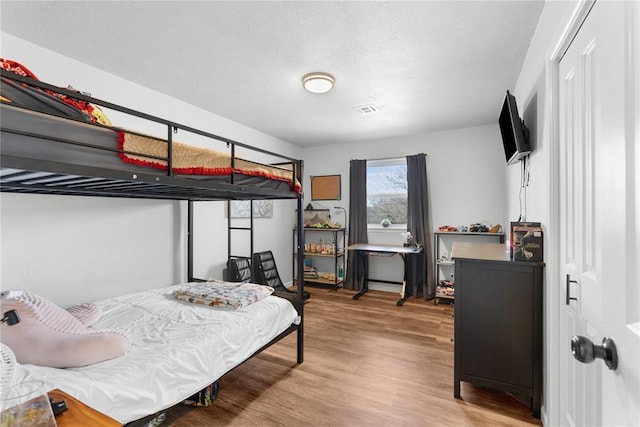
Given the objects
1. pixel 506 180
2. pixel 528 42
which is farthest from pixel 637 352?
pixel 506 180

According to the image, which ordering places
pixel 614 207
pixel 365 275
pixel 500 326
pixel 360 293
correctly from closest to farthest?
pixel 614 207, pixel 500 326, pixel 360 293, pixel 365 275

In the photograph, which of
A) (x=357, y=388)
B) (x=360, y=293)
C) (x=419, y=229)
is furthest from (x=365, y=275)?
(x=357, y=388)

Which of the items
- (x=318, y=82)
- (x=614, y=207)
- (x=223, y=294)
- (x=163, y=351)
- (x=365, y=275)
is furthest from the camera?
(x=365, y=275)

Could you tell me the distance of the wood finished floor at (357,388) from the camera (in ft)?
5.67

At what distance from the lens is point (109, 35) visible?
1991 mm

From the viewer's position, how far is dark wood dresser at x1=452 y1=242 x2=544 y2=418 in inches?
67.6

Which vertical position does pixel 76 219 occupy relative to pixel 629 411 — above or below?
above

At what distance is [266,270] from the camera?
4090 millimetres

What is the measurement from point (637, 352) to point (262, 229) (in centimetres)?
405

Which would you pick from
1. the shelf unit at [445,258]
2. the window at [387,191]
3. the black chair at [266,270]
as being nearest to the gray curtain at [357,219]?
the window at [387,191]

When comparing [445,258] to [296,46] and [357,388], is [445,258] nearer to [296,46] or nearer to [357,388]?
[357,388]

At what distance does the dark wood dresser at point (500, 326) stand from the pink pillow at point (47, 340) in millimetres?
1999

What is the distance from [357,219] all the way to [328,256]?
791 mm

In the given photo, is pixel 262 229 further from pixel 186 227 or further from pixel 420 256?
pixel 420 256
